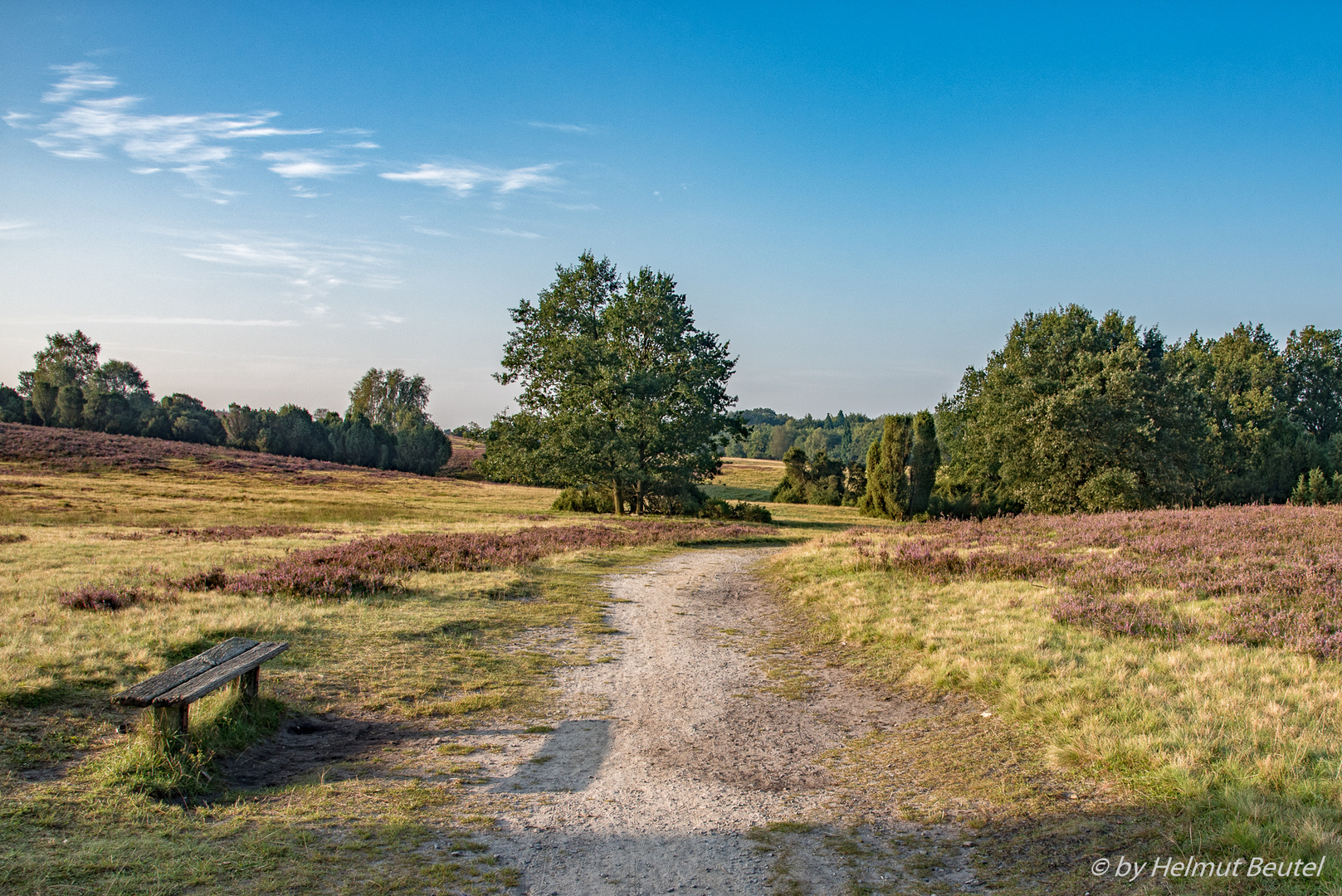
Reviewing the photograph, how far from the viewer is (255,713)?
7160 mm

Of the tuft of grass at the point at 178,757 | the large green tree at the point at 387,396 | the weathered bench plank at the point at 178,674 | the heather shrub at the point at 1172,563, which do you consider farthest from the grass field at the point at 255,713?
the large green tree at the point at 387,396

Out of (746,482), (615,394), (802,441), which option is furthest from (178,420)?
(802,441)

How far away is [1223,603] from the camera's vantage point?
10.0 metres

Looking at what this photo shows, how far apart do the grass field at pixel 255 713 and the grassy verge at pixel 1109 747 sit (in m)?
3.70

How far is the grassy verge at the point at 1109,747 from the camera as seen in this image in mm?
4566

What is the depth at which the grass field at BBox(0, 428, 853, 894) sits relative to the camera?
14.6 feet

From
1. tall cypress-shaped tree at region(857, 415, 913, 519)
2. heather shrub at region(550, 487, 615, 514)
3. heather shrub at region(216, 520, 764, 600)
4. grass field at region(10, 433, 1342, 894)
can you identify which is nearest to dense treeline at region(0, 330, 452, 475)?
heather shrub at region(550, 487, 615, 514)

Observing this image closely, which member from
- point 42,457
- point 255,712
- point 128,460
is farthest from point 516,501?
point 255,712

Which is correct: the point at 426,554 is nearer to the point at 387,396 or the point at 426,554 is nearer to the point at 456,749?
the point at 456,749

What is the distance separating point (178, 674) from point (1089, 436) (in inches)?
1541

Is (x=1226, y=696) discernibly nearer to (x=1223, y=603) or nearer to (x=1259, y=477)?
(x=1223, y=603)

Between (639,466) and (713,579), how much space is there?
69.5 ft

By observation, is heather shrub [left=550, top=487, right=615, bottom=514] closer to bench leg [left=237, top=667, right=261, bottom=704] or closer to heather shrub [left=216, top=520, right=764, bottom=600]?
heather shrub [left=216, top=520, right=764, bottom=600]

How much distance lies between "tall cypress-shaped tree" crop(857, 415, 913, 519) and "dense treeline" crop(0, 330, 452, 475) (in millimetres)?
69849
